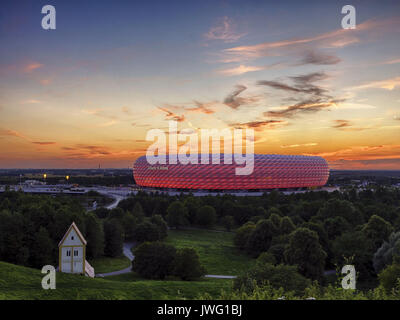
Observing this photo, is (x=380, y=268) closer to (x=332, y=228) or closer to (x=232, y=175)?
(x=332, y=228)

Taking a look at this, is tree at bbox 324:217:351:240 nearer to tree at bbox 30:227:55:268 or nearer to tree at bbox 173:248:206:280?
tree at bbox 173:248:206:280

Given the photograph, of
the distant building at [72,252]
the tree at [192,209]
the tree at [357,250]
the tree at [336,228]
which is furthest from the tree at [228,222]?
the distant building at [72,252]

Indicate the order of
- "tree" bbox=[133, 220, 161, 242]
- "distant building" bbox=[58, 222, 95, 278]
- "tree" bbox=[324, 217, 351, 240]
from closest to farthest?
"distant building" bbox=[58, 222, 95, 278]
"tree" bbox=[324, 217, 351, 240]
"tree" bbox=[133, 220, 161, 242]

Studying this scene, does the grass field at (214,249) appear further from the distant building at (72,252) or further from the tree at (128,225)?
the distant building at (72,252)

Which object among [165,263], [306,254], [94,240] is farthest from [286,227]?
[94,240]

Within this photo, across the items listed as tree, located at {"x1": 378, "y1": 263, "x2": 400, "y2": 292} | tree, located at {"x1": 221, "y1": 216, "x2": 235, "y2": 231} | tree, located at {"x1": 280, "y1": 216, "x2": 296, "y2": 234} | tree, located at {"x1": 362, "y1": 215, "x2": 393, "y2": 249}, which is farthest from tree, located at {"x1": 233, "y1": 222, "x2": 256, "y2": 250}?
tree, located at {"x1": 378, "y1": 263, "x2": 400, "y2": 292}
